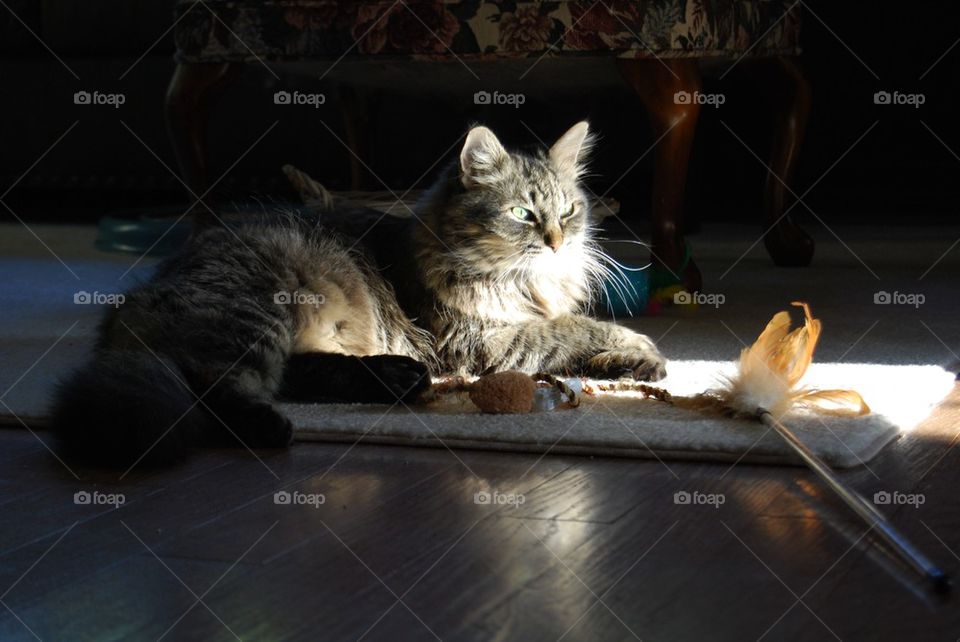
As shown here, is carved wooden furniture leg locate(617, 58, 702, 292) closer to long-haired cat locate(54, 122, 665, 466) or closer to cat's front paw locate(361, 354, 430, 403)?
long-haired cat locate(54, 122, 665, 466)

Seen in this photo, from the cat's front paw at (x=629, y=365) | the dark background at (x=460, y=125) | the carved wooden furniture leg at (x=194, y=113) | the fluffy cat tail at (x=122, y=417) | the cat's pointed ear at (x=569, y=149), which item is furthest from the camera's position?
the dark background at (x=460, y=125)

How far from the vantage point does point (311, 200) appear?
3496mm

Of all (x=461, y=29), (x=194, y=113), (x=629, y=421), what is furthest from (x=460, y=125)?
(x=629, y=421)

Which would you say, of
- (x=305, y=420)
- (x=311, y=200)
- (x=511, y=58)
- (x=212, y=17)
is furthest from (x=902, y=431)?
(x=311, y=200)

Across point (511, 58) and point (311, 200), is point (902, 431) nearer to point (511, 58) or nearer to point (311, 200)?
point (511, 58)

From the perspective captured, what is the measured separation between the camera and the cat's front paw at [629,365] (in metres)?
1.98

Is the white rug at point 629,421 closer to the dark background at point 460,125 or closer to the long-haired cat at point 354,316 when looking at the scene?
the long-haired cat at point 354,316

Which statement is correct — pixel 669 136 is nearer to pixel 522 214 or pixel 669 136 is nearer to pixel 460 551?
pixel 522 214

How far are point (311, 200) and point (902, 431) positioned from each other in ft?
7.49

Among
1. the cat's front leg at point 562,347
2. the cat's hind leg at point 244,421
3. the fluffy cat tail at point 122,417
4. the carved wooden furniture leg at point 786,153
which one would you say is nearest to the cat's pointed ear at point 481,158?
the cat's front leg at point 562,347

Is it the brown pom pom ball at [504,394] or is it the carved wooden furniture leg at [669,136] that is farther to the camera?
the carved wooden furniture leg at [669,136]

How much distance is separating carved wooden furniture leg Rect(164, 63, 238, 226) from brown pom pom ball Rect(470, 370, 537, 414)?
5.01 feet

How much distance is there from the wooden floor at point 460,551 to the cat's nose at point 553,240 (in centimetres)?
75

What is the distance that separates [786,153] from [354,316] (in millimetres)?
1845
